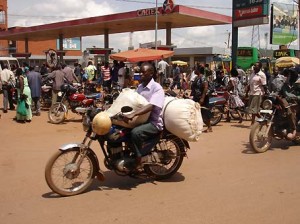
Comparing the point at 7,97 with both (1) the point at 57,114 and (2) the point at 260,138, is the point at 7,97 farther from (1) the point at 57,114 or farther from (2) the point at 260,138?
(2) the point at 260,138

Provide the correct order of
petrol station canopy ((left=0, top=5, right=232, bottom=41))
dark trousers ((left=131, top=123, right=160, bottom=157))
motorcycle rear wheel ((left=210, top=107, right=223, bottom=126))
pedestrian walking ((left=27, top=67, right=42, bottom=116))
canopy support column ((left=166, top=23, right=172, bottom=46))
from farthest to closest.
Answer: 1. canopy support column ((left=166, top=23, right=172, bottom=46))
2. petrol station canopy ((left=0, top=5, right=232, bottom=41))
3. pedestrian walking ((left=27, top=67, right=42, bottom=116))
4. motorcycle rear wheel ((left=210, top=107, right=223, bottom=126))
5. dark trousers ((left=131, top=123, right=160, bottom=157))

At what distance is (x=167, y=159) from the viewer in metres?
5.66

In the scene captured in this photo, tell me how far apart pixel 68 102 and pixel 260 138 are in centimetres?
630

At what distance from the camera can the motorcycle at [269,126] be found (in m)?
7.56

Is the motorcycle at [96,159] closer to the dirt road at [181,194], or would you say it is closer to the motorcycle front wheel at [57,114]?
the dirt road at [181,194]

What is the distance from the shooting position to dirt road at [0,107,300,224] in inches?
168

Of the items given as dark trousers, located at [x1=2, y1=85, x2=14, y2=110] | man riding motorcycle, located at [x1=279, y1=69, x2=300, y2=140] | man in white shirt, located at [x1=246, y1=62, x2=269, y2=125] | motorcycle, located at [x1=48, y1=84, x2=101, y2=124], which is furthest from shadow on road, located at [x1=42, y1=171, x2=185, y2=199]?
dark trousers, located at [x1=2, y1=85, x2=14, y2=110]

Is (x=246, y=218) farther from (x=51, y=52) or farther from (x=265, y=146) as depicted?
(x=51, y=52)

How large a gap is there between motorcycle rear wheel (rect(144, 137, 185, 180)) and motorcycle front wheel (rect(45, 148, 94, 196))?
88cm

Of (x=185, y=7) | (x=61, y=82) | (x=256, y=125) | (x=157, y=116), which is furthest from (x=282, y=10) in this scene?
(x=157, y=116)

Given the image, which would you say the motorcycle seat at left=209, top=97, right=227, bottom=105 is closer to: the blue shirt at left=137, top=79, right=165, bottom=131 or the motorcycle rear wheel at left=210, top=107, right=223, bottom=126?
the motorcycle rear wheel at left=210, top=107, right=223, bottom=126

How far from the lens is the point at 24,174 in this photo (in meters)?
5.99

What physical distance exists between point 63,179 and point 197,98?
5.74 meters

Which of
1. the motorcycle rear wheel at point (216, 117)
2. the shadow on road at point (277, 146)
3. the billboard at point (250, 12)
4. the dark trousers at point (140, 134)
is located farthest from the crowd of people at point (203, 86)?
the billboard at point (250, 12)
